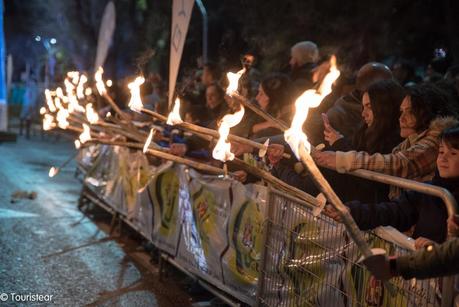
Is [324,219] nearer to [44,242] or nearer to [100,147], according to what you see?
[44,242]

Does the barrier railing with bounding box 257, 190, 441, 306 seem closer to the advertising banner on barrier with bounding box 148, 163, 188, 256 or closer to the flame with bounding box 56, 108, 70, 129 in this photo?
the advertising banner on barrier with bounding box 148, 163, 188, 256

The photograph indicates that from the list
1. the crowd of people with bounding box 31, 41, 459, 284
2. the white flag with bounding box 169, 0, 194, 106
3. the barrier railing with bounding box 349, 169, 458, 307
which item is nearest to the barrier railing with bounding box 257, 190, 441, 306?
the barrier railing with bounding box 349, 169, 458, 307

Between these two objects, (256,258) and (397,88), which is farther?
(256,258)

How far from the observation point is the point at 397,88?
4.43 metres

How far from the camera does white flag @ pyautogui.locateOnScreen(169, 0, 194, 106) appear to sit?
7344 mm

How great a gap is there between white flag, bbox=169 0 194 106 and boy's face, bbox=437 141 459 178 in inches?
180

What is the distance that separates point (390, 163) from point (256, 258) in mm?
1506

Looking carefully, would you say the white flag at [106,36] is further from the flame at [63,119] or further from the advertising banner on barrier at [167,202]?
the flame at [63,119]

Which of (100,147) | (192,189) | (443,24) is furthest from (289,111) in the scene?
(443,24)

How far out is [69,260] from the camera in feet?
22.9

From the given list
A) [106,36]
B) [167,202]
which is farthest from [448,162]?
[106,36]

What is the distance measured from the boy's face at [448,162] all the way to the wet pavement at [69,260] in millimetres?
3257

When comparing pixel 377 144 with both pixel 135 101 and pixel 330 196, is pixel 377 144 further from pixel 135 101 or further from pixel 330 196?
pixel 330 196

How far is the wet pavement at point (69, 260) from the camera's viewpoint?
578cm
